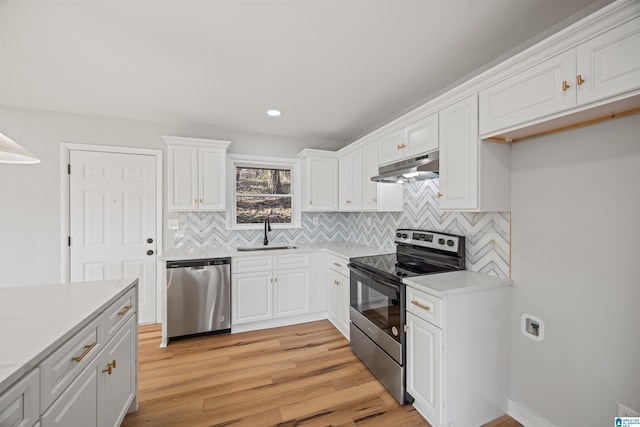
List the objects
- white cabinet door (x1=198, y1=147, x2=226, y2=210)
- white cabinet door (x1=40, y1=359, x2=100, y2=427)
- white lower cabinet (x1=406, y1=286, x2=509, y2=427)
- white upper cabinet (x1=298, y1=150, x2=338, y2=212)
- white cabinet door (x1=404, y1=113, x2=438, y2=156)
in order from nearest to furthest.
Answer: white cabinet door (x1=40, y1=359, x2=100, y2=427) → white lower cabinet (x1=406, y1=286, x2=509, y2=427) → white cabinet door (x1=404, y1=113, x2=438, y2=156) → white cabinet door (x1=198, y1=147, x2=226, y2=210) → white upper cabinet (x1=298, y1=150, x2=338, y2=212)

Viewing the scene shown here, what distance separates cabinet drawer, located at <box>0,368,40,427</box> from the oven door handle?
1.85 m

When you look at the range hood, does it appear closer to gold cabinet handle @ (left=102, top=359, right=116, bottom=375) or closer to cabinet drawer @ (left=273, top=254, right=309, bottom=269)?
cabinet drawer @ (left=273, top=254, right=309, bottom=269)

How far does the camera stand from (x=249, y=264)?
3.07m

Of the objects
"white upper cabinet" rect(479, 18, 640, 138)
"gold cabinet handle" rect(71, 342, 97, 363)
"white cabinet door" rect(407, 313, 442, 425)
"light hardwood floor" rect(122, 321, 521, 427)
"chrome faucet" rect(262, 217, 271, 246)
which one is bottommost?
"light hardwood floor" rect(122, 321, 521, 427)

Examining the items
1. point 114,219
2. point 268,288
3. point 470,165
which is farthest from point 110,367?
point 470,165

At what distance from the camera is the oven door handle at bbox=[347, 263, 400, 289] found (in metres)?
1.95

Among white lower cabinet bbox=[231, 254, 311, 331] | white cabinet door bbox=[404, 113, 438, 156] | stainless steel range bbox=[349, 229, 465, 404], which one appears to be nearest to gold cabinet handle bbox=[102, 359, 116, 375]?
white lower cabinet bbox=[231, 254, 311, 331]

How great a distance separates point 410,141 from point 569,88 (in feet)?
3.71

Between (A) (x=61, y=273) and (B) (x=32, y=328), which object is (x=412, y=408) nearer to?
(B) (x=32, y=328)

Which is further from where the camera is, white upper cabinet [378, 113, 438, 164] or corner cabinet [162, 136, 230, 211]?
corner cabinet [162, 136, 230, 211]

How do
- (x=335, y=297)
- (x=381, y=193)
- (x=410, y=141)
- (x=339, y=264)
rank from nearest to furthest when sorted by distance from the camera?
(x=410, y=141) → (x=381, y=193) → (x=339, y=264) → (x=335, y=297)

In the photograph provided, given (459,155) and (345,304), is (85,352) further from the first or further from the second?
(459,155)

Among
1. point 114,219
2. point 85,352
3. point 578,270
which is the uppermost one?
point 114,219

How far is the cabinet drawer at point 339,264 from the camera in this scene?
284cm
